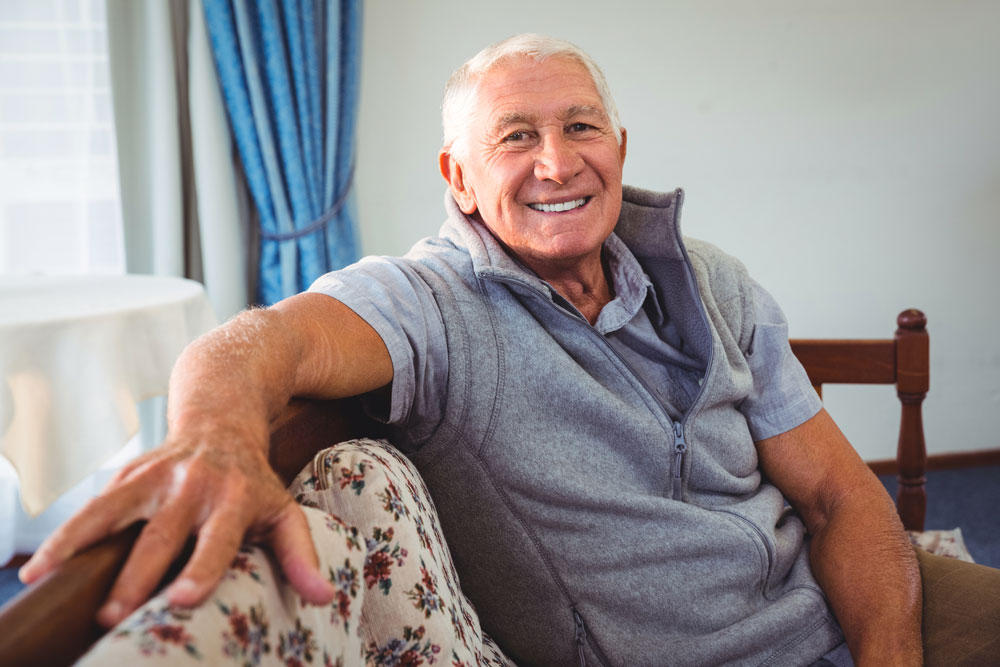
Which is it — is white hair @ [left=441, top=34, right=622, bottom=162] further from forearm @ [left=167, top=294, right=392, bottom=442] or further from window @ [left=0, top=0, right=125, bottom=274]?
window @ [left=0, top=0, right=125, bottom=274]

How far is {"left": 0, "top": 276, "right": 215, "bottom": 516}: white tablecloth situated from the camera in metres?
1.61

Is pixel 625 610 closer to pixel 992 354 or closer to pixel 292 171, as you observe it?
pixel 292 171

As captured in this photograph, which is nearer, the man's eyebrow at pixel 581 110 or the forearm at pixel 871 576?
the forearm at pixel 871 576

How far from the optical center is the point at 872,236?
3109 millimetres

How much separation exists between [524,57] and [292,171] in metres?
1.49

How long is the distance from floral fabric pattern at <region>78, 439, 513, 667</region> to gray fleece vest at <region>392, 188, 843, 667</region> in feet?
0.30

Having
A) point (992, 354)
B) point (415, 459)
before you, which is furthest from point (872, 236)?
point (415, 459)

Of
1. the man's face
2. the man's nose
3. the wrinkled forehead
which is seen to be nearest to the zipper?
the man's face

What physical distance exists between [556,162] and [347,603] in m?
0.78

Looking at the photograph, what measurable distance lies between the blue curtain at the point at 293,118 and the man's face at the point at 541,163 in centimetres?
144

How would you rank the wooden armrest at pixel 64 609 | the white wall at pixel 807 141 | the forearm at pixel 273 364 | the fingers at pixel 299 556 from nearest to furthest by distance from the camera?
1. the wooden armrest at pixel 64 609
2. the fingers at pixel 299 556
3. the forearm at pixel 273 364
4. the white wall at pixel 807 141

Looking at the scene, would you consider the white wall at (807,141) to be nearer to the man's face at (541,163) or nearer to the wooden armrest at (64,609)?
the man's face at (541,163)

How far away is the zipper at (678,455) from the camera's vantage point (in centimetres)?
118

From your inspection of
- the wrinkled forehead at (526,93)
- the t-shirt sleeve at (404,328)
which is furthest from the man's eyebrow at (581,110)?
the t-shirt sleeve at (404,328)
